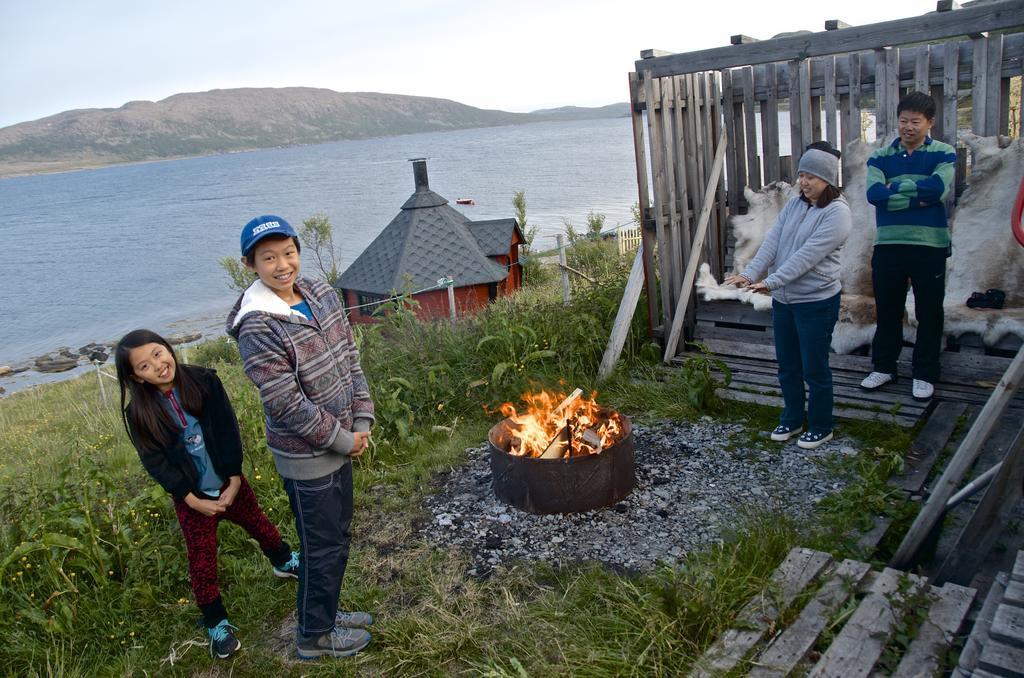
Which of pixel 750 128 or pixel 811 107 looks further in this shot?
pixel 750 128

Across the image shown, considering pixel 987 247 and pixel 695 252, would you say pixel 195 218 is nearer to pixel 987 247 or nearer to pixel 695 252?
pixel 695 252

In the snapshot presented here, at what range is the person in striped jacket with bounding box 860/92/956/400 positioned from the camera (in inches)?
205

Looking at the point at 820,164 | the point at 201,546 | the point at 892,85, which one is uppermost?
the point at 892,85

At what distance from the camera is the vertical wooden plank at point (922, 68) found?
577 cm

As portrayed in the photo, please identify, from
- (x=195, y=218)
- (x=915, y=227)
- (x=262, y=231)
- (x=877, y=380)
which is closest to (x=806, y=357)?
(x=877, y=380)

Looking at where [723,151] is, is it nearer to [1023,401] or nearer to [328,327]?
[1023,401]

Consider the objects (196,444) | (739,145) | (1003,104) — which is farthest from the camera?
(739,145)

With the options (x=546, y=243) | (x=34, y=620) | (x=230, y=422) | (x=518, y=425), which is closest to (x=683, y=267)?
(x=518, y=425)

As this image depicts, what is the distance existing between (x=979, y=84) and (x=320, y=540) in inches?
215

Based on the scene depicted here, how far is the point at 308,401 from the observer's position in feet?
10.8

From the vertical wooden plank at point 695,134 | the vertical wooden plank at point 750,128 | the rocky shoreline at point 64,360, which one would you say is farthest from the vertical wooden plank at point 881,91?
the rocky shoreline at point 64,360

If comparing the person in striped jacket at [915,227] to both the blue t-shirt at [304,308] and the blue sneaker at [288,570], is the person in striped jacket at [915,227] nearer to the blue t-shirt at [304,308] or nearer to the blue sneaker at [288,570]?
the blue t-shirt at [304,308]

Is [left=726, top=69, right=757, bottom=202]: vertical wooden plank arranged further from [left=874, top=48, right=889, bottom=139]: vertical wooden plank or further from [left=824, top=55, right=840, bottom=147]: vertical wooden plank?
[left=874, top=48, right=889, bottom=139]: vertical wooden plank

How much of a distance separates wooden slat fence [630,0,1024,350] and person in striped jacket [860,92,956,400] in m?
0.67
